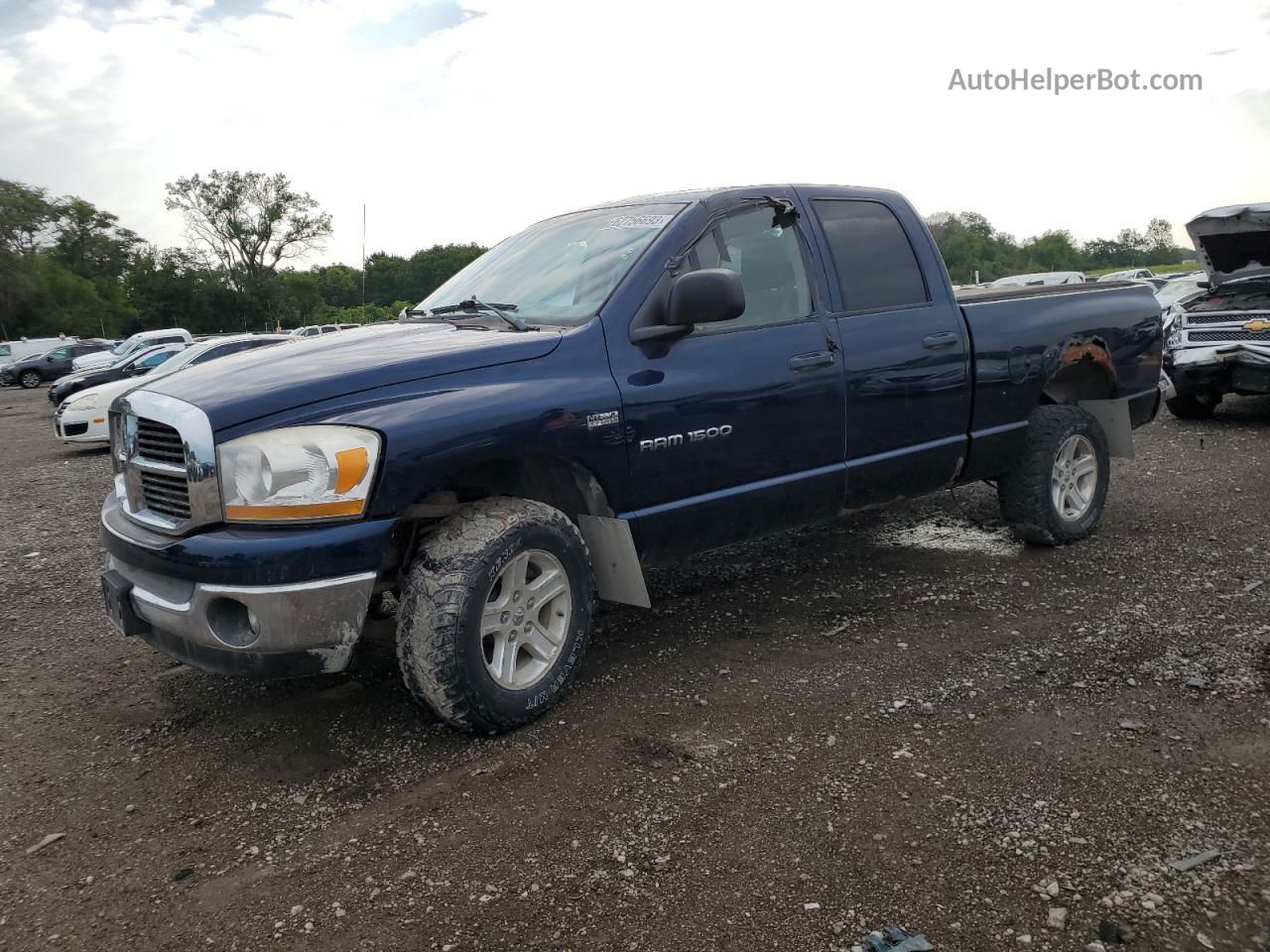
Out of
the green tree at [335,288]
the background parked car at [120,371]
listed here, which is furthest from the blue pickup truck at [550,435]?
the green tree at [335,288]

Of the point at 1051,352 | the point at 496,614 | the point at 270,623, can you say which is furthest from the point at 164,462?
the point at 1051,352

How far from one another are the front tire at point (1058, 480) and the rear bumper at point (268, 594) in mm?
3620

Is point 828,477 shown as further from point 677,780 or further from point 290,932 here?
point 290,932

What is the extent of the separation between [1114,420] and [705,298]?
3.48m

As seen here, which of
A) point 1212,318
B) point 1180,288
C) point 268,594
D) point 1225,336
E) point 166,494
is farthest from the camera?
point 1180,288

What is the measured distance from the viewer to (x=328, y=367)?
10.7 feet

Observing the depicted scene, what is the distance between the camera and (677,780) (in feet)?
10.0

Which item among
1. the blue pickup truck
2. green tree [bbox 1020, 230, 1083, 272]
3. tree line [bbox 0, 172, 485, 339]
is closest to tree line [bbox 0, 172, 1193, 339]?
tree line [bbox 0, 172, 485, 339]

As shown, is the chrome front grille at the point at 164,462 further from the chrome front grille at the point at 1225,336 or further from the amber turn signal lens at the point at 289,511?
the chrome front grille at the point at 1225,336

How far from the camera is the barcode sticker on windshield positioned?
13.0 feet

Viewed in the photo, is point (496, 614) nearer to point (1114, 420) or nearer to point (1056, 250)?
point (1114, 420)

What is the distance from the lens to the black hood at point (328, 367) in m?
3.04

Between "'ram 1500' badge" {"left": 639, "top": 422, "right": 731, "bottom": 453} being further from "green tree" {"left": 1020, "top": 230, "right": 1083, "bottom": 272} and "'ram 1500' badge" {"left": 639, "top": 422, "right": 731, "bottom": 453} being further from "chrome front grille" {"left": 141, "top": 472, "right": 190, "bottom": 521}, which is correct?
"green tree" {"left": 1020, "top": 230, "right": 1083, "bottom": 272}

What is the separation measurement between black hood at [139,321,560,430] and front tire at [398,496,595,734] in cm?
53
